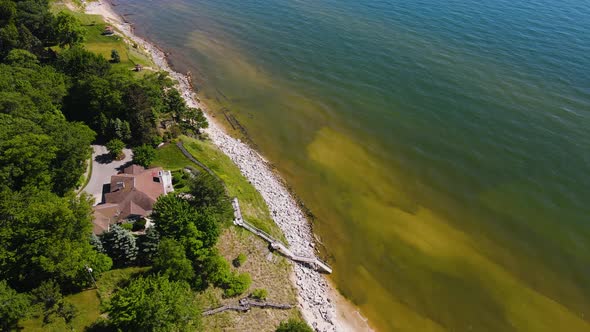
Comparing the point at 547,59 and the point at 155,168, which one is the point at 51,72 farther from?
the point at 547,59

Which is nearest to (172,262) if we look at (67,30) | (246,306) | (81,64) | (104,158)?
(246,306)

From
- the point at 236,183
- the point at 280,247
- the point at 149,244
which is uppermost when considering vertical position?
the point at 149,244

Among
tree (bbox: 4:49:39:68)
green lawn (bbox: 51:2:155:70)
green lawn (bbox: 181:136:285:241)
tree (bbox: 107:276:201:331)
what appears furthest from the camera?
green lawn (bbox: 51:2:155:70)

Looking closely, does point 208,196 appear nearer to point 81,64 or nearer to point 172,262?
point 172,262

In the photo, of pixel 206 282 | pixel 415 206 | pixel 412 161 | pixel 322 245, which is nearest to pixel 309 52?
pixel 412 161

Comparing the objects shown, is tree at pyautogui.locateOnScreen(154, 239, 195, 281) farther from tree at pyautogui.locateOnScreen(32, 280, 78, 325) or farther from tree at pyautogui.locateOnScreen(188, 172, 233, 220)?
tree at pyautogui.locateOnScreen(32, 280, 78, 325)

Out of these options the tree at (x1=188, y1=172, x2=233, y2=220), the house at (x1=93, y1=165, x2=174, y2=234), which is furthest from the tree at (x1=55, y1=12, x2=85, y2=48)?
the tree at (x1=188, y1=172, x2=233, y2=220)
